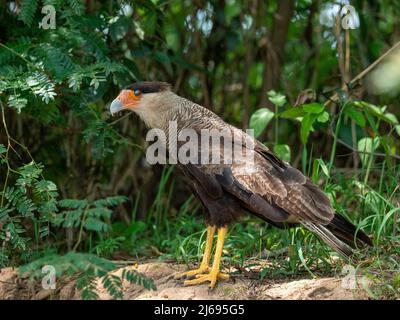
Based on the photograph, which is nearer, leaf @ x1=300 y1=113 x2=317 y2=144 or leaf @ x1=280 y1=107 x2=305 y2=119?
leaf @ x1=300 y1=113 x2=317 y2=144

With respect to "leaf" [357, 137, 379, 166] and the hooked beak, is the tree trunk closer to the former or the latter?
"leaf" [357, 137, 379, 166]

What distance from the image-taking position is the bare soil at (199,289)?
4.19 m

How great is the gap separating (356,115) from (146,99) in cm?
179

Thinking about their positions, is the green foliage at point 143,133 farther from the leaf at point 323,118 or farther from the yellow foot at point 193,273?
the yellow foot at point 193,273

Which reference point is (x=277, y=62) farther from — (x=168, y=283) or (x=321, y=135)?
(x=168, y=283)

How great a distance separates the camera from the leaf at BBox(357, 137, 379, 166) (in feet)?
19.1

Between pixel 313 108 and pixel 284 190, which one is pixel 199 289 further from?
pixel 313 108

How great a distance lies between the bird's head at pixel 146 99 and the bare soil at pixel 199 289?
1141 millimetres

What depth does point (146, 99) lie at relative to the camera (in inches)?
201

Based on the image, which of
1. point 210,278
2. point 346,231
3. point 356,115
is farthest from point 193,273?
point 356,115

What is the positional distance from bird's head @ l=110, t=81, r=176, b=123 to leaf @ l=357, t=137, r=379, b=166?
72.5 inches

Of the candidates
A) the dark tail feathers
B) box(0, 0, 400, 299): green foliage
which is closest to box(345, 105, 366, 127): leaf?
box(0, 0, 400, 299): green foliage

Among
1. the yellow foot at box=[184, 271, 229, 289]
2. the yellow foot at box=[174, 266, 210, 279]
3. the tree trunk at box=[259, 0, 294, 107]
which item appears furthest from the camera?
the tree trunk at box=[259, 0, 294, 107]

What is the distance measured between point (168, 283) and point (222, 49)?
3700 millimetres
